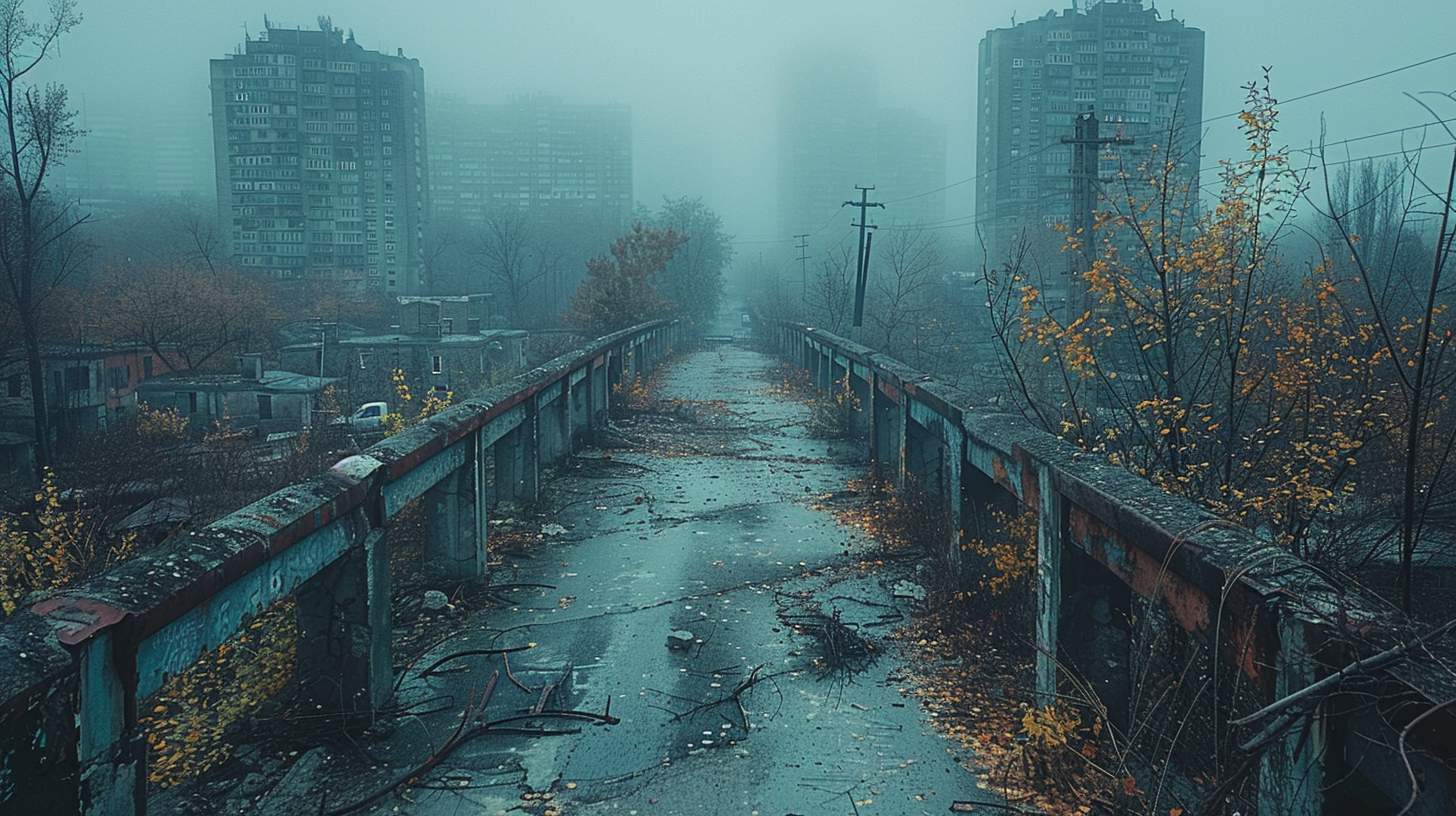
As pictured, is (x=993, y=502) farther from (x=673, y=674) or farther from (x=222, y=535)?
(x=222, y=535)

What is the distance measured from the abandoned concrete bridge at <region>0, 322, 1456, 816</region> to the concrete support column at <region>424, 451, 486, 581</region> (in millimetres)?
16

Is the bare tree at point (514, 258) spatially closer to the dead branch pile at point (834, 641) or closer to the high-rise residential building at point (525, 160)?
the high-rise residential building at point (525, 160)

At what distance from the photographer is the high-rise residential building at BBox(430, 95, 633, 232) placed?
386 feet

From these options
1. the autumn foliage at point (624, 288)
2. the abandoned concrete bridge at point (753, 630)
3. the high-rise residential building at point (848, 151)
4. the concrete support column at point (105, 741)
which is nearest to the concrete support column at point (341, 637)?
the abandoned concrete bridge at point (753, 630)

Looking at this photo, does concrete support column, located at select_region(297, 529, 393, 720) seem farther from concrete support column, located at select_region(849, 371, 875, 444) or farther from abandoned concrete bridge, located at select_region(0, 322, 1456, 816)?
concrete support column, located at select_region(849, 371, 875, 444)

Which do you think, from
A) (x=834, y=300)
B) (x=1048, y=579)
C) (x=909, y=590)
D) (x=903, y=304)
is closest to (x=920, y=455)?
(x=909, y=590)

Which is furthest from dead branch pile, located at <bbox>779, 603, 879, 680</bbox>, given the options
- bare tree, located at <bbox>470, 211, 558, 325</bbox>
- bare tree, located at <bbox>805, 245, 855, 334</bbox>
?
bare tree, located at <bbox>470, 211, 558, 325</bbox>

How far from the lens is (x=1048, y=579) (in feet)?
15.0

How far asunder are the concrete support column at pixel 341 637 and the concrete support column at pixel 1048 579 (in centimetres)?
318

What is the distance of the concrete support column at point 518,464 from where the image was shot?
910cm

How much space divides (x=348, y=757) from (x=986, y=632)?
3523mm

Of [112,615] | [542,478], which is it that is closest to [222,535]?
[112,615]

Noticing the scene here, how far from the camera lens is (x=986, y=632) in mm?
5566

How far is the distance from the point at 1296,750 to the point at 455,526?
17.5 ft
